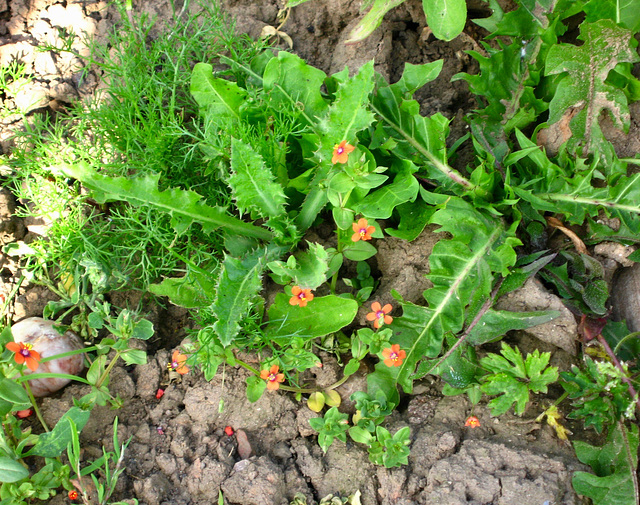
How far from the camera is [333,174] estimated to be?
2303 millimetres

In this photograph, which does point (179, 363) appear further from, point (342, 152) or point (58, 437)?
point (342, 152)

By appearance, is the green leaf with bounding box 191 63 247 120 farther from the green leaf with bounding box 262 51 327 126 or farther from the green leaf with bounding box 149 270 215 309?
the green leaf with bounding box 149 270 215 309

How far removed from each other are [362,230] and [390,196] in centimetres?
23

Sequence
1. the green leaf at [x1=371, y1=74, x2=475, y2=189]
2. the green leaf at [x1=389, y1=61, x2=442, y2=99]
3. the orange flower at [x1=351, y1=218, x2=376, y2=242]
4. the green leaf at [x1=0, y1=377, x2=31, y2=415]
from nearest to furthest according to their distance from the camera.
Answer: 1. the green leaf at [x1=0, y1=377, x2=31, y2=415]
2. the orange flower at [x1=351, y1=218, x2=376, y2=242]
3. the green leaf at [x1=371, y1=74, x2=475, y2=189]
4. the green leaf at [x1=389, y1=61, x2=442, y2=99]

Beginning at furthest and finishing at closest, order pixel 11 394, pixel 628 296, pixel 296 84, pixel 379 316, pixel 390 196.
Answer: pixel 296 84 < pixel 628 296 < pixel 390 196 < pixel 379 316 < pixel 11 394

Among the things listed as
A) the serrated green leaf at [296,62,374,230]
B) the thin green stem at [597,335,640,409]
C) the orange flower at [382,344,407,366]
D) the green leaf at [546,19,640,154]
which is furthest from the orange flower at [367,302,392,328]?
the green leaf at [546,19,640,154]

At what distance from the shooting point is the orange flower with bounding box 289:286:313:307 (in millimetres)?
2232

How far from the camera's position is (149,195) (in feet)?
7.45

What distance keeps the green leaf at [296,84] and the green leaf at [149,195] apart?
0.65 meters

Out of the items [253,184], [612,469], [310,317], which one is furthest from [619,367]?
[253,184]

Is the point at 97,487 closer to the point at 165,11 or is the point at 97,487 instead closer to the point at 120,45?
the point at 120,45

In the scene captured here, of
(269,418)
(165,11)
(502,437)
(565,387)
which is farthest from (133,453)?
(165,11)

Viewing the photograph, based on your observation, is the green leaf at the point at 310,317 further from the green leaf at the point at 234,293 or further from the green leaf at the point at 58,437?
the green leaf at the point at 58,437

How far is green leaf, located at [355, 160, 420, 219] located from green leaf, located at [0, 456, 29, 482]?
1642 mm
